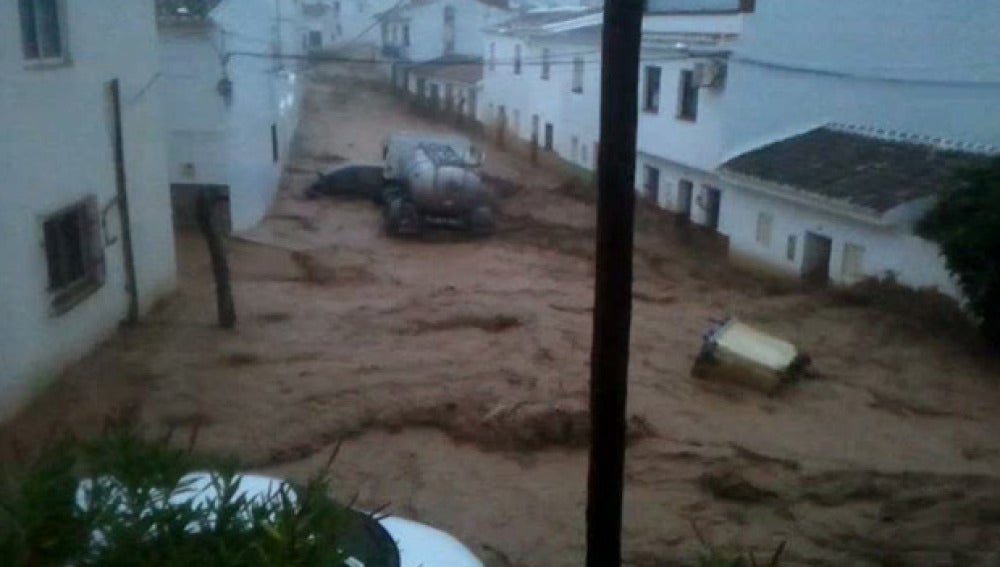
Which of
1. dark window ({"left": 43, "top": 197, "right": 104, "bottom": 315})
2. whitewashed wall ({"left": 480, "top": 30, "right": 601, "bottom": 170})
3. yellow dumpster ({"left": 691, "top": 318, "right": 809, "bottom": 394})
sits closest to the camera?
dark window ({"left": 43, "top": 197, "right": 104, "bottom": 315})

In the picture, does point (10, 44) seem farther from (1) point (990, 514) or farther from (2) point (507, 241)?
(2) point (507, 241)

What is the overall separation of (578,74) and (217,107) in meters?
14.4

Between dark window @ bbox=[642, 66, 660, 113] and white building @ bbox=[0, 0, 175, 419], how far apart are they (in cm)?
1377

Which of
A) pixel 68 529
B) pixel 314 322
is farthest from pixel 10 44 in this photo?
pixel 68 529

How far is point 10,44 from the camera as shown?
31.9 feet

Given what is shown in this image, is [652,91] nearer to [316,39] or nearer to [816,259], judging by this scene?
[816,259]

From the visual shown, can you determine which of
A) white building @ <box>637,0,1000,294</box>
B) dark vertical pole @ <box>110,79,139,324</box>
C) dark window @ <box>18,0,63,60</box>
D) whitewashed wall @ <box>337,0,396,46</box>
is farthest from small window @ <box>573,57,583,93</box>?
whitewashed wall @ <box>337,0,396,46</box>

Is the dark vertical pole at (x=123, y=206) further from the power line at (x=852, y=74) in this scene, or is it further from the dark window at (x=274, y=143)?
the power line at (x=852, y=74)

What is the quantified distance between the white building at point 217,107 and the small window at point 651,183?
32.2ft

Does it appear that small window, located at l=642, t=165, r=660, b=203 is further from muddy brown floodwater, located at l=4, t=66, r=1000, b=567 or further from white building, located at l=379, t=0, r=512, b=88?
white building, located at l=379, t=0, r=512, b=88

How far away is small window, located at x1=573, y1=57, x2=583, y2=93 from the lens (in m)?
30.6

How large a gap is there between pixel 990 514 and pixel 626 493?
10.8 ft

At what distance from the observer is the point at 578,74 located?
30781mm

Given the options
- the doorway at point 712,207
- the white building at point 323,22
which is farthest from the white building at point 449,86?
the doorway at point 712,207
